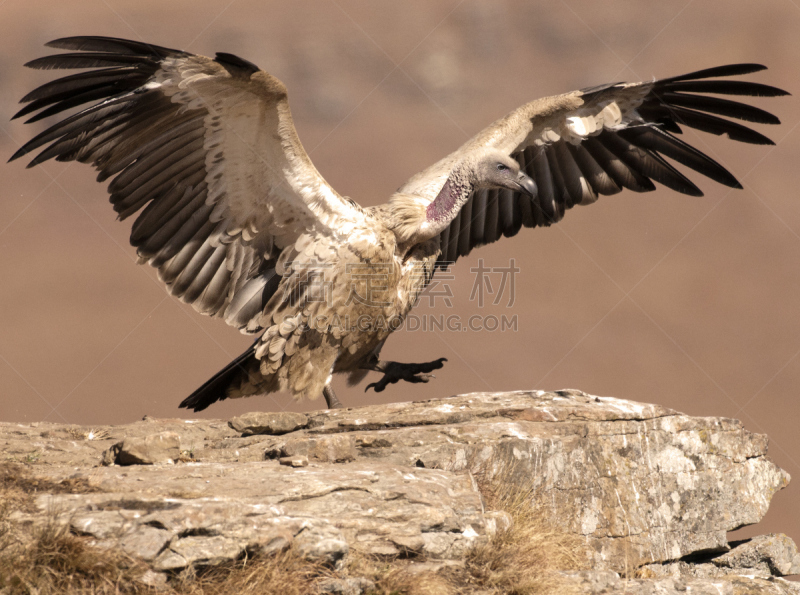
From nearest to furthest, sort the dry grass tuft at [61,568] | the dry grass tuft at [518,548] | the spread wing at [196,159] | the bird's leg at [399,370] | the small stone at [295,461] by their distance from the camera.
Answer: the dry grass tuft at [61,568], the dry grass tuft at [518,548], the small stone at [295,461], the spread wing at [196,159], the bird's leg at [399,370]

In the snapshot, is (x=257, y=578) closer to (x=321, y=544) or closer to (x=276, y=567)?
(x=276, y=567)

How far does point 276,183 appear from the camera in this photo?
17.5 ft

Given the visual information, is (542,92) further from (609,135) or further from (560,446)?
→ (560,446)

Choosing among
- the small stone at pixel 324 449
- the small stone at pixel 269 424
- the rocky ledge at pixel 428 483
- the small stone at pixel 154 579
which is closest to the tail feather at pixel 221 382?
the rocky ledge at pixel 428 483

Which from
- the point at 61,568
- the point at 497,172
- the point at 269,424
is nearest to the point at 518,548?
the point at 269,424

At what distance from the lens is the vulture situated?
479cm

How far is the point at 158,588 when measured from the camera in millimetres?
2766

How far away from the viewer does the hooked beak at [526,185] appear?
5.89m

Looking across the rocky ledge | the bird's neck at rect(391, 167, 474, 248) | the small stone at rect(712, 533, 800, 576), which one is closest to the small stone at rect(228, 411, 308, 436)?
the rocky ledge

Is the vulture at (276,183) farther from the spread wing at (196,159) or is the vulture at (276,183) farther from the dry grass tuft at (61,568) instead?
the dry grass tuft at (61,568)

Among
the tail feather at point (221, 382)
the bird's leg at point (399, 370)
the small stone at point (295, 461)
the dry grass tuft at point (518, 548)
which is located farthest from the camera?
the bird's leg at point (399, 370)

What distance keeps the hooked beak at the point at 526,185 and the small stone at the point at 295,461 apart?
2.95 m

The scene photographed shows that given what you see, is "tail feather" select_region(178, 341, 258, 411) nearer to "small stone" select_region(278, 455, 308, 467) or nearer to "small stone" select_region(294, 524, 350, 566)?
"small stone" select_region(278, 455, 308, 467)

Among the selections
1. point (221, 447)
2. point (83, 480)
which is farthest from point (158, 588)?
point (221, 447)
